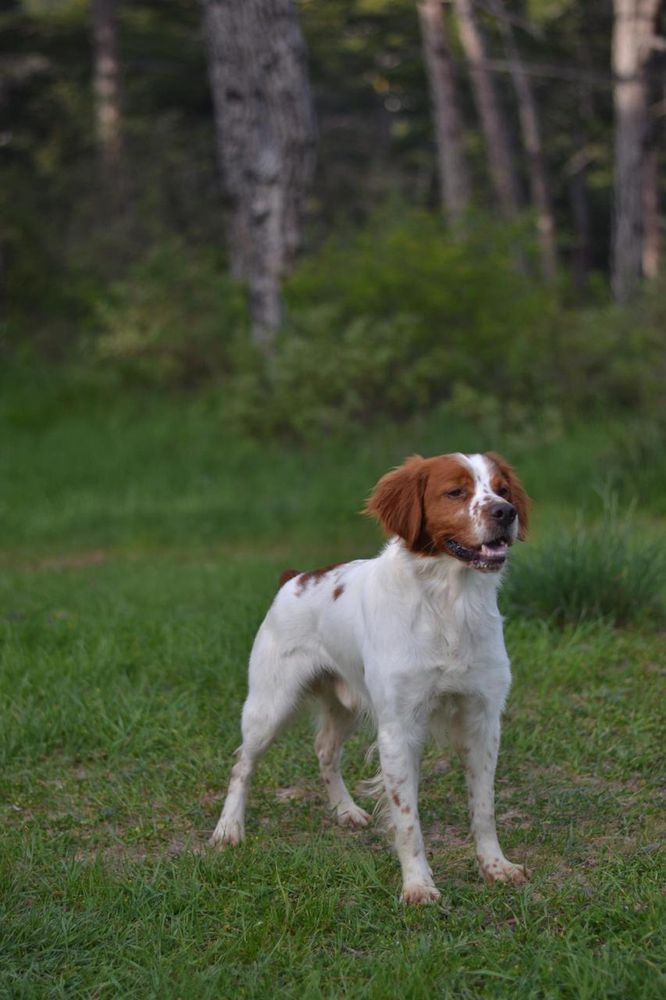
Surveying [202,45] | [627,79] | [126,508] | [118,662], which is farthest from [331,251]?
[202,45]

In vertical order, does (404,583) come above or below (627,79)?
below

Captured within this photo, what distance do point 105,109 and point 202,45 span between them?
4.67 m

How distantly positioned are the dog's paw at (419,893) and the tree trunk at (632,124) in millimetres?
14279

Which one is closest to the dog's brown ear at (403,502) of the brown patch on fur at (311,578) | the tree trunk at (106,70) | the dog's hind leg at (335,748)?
the brown patch on fur at (311,578)

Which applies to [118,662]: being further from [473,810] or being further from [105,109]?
[105,109]

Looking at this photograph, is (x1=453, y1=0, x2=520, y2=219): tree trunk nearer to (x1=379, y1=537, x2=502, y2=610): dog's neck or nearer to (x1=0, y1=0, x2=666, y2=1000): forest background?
(x1=0, y1=0, x2=666, y2=1000): forest background

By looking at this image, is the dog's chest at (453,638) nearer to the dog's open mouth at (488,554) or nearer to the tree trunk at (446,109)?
the dog's open mouth at (488,554)

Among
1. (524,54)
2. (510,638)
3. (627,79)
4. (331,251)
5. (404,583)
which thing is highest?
(524,54)

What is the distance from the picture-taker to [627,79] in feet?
54.9

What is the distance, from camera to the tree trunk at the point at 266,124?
41.5ft

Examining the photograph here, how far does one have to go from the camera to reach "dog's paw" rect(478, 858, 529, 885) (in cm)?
370

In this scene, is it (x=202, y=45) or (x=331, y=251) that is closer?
(x=331, y=251)

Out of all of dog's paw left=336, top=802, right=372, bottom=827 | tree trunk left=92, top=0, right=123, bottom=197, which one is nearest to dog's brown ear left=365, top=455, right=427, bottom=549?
dog's paw left=336, top=802, right=372, bottom=827

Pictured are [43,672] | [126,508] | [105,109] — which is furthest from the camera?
[105,109]
